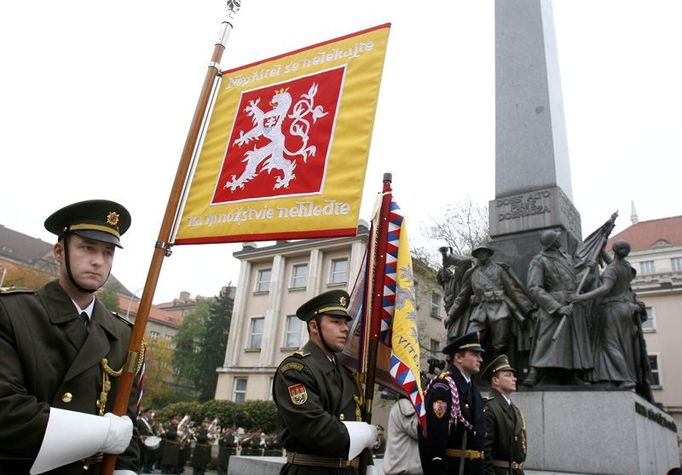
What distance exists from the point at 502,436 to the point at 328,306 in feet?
7.49

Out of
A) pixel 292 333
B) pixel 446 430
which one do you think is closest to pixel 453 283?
pixel 446 430

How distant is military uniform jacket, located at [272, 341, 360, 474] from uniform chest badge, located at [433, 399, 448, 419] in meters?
0.90

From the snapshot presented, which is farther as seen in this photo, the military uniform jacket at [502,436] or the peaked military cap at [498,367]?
the peaked military cap at [498,367]

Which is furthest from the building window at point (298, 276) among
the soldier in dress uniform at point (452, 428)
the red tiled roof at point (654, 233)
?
the red tiled roof at point (654, 233)

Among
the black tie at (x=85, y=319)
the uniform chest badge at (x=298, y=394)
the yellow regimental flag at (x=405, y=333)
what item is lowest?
the uniform chest badge at (x=298, y=394)

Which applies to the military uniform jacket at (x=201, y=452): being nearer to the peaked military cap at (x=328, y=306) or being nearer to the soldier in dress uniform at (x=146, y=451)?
the soldier in dress uniform at (x=146, y=451)

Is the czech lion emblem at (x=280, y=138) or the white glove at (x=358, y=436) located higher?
the czech lion emblem at (x=280, y=138)

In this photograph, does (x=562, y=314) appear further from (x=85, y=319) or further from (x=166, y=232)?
(x=85, y=319)

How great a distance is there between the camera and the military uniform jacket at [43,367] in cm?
215

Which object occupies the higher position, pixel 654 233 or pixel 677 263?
pixel 654 233

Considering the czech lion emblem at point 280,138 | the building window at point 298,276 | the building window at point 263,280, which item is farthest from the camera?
the building window at point 263,280

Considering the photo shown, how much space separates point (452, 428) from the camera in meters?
4.37

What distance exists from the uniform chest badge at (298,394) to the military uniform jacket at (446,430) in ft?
4.28

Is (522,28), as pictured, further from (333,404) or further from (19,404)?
(19,404)
